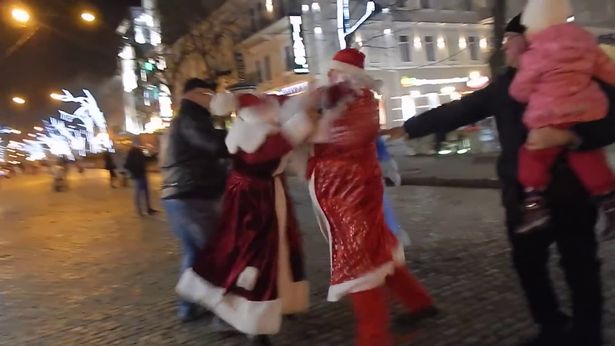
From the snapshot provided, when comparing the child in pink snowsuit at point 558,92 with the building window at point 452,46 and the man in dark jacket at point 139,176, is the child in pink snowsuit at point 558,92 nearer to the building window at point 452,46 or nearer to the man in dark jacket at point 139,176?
the man in dark jacket at point 139,176

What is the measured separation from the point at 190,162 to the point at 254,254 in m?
1.07

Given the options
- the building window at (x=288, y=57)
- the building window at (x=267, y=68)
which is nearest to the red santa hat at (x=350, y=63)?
the building window at (x=288, y=57)

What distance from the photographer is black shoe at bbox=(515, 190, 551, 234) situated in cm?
373

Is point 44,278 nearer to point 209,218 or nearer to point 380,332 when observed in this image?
point 209,218

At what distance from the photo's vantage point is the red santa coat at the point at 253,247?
458 centimetres

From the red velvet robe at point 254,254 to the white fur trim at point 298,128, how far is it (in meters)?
Answer: 0.08

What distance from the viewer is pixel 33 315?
634 cm

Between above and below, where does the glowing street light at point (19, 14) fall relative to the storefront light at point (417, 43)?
below

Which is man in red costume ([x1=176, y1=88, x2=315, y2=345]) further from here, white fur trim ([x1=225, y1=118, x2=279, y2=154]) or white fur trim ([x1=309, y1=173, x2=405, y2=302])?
white fur trim ([x1=309, y1=173, x2=405, y2=302])

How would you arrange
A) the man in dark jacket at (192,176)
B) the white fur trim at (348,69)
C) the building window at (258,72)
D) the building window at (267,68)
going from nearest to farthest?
the white fur trim at (348,69) → the man in dark jacket at (192,176) → the building window at (267,68) → the building window at (258,72)

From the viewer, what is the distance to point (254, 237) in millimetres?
4652

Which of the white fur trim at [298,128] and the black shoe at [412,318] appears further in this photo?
the black shoe at [412,318]

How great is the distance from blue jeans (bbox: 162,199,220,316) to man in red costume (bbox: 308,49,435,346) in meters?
1.22

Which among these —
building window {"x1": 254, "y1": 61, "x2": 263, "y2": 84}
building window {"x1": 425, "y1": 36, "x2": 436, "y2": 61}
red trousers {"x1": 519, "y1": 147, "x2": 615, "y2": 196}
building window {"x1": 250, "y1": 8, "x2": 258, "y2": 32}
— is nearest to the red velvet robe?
red trousers {"x1": 519, "y1": 147, "x2": 615, "y2": 196}
